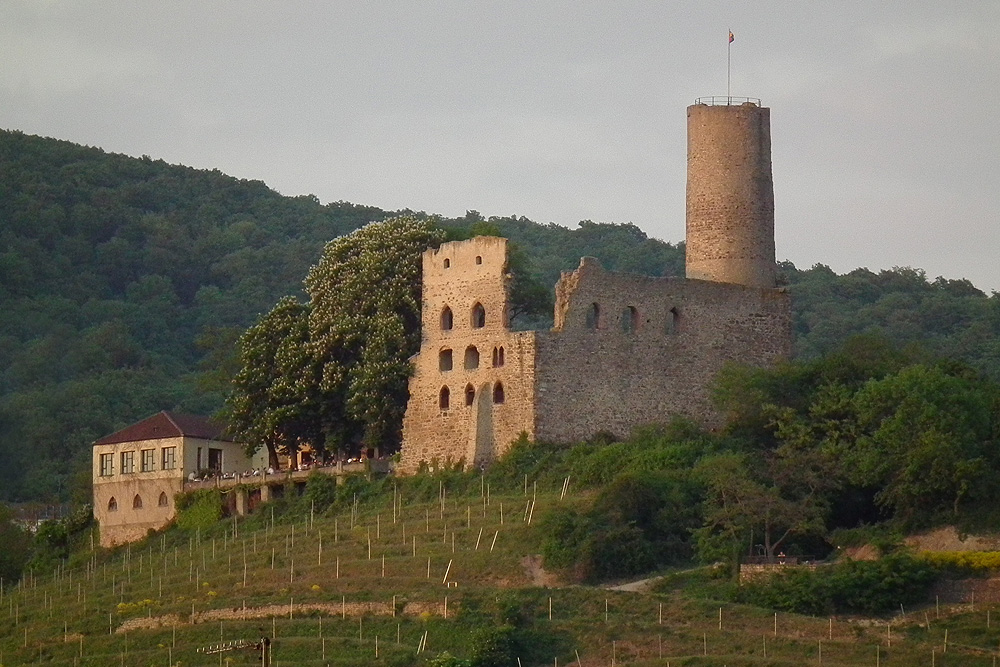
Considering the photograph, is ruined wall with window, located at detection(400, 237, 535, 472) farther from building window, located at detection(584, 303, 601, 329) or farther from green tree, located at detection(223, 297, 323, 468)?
green tree, located at detection(223, 297, 323, 468)

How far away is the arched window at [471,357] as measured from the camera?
63.7 meters

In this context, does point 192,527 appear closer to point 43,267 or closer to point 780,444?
point 780,444

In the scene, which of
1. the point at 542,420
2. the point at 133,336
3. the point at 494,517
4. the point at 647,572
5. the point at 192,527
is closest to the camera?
the point at 647,572

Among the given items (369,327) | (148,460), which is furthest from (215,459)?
(369,327)

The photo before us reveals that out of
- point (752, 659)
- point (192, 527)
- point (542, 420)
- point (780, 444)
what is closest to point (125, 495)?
point (192, 527)

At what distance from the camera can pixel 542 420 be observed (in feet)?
203

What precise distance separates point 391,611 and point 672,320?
1457 cm

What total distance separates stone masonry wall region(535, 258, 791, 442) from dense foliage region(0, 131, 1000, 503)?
20627 millimetres

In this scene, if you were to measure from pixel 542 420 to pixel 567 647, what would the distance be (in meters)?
12.5

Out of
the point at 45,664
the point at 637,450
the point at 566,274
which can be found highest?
the point at 566,274

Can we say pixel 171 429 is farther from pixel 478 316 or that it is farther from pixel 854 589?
pixel 854 589

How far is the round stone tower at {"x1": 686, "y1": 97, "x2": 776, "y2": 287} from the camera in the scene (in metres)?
65.7

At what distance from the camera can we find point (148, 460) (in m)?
69.8

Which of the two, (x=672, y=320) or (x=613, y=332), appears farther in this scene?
(x=672, y=320)
